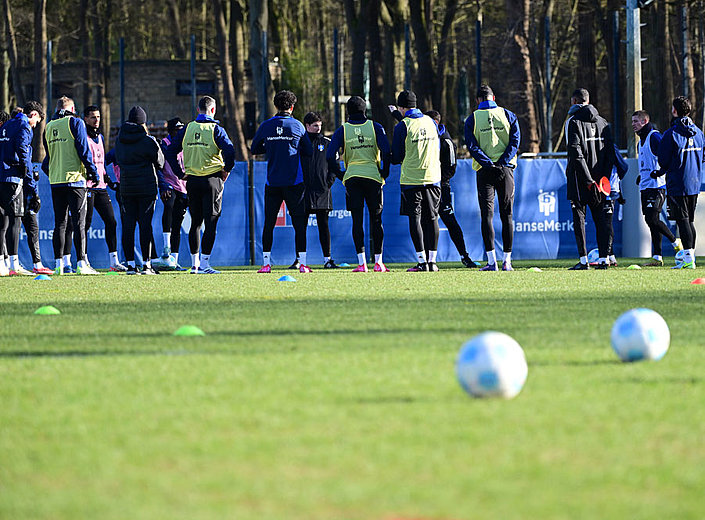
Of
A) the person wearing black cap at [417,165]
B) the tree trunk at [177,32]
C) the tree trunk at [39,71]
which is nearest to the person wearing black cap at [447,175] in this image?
the person wearing black cap at [417,165]

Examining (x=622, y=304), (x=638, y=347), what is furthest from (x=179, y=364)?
(x=622, y=304)

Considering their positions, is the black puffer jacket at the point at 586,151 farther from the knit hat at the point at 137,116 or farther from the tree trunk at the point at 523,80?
the tree trunk at the point at 523,80

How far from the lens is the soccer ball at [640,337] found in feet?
19.9

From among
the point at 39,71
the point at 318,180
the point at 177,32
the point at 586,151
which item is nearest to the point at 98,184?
the point at 318,180

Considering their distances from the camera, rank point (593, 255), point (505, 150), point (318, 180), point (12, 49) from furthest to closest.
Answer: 1. point (12, 49)
2. point (593, 255)
3. point (318, 180)
4. point (505, 150)

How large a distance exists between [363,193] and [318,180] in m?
1.41

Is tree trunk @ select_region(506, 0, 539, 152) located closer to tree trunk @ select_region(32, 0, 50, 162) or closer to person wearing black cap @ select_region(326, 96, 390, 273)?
person wearing black cap @ select_region(326, 96, 390, 273)

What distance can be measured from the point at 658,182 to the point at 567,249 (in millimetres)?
4397

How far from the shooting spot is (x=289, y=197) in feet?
50.8

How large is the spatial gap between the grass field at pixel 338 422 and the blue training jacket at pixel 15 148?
6753 millimetres

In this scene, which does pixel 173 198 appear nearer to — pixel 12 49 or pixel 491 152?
pixel 491 152

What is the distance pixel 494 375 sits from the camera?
489cm

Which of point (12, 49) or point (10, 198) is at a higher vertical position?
point (12, 49)

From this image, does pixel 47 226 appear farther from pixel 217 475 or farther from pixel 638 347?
pixel 217 475
